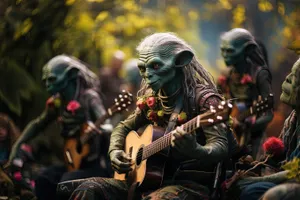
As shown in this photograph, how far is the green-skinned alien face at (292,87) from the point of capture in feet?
22.7

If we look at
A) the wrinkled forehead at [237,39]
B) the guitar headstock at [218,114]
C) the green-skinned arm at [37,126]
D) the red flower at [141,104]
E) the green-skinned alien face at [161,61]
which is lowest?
the green-skinned arm at [37,126]

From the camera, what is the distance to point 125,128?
25.6 feet

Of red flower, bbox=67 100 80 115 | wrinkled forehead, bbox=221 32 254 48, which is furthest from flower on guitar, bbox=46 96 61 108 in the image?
wrinkled forehead, bbox=221 32 254 48

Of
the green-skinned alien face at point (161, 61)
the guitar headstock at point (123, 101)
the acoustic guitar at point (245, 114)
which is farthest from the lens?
the guitar headstock at point (123, 101)

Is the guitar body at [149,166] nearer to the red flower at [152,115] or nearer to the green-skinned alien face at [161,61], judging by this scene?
the red flower at [152,115]

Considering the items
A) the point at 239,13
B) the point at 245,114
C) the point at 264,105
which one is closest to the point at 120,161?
the point at 264,105

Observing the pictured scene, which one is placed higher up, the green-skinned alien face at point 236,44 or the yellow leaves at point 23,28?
the green-skinned alien face at point 236,44

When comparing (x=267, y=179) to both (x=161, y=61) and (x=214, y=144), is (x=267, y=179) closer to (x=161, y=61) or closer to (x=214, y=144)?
(x=214, y=144)

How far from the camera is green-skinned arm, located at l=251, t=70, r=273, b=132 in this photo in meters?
9.13

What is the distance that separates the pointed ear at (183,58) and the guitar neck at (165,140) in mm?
631

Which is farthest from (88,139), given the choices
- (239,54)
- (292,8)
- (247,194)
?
(247,194)

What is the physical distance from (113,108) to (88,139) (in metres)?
0.63

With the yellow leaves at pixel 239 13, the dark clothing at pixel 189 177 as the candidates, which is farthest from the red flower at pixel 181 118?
the yellow leaves at pixel 239 13

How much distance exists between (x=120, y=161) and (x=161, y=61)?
34.0 inches
